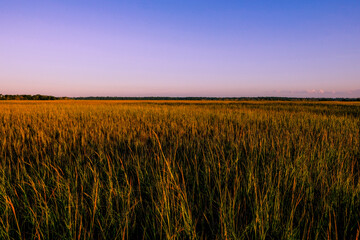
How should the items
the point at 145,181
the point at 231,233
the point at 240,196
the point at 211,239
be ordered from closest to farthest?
1. the point at 231,233
2. the point at 211,239
3. the point at 240,196
4. the point at 145,181

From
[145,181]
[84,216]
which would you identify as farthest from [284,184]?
[84,216]

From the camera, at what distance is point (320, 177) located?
72.7 inches

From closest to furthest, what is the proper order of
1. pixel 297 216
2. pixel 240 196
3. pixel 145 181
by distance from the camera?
pixel 297 216 → pixel 240 196 → pixel 145 181

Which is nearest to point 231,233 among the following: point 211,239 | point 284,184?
point 211,239

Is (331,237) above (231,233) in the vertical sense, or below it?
below

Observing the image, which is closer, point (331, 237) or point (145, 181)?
point (331, 237)

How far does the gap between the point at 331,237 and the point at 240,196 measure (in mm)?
Result: 570

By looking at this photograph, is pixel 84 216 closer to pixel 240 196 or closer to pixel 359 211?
pixel 240 196

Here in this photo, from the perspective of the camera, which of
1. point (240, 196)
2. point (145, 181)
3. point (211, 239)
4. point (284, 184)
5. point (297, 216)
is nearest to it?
point (211, 239)

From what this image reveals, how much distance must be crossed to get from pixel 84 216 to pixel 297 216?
4.51ft

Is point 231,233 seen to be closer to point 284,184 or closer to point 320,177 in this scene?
point 284,184

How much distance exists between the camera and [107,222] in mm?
1263

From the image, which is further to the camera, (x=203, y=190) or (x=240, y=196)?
(x=203, y=190)

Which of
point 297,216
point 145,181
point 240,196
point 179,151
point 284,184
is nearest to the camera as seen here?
point 297,216
